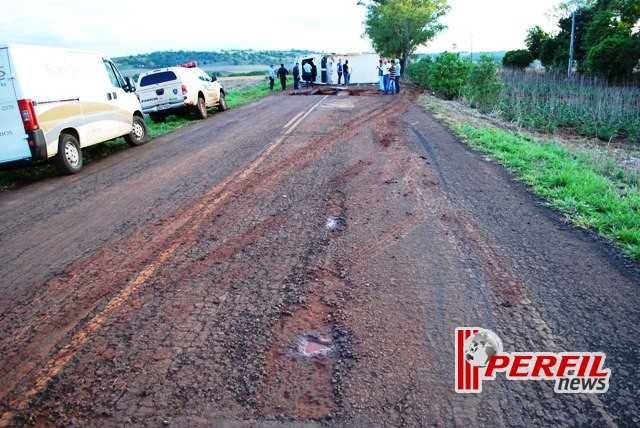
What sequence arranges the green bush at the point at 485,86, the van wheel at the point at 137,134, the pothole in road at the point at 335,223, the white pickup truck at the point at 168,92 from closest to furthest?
the pothole in road at the point at 335,223 < the van wheel at the point at 137,134 < the white pickup truck at the point at 168,92 < the green bush at the point at 485,86

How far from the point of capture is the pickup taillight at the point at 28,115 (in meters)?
7.78

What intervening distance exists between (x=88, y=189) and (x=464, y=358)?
6.82 m

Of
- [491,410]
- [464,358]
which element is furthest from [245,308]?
[491,410]

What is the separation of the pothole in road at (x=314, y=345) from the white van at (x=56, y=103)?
7.07 meters

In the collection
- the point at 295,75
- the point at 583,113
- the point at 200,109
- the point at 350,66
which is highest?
the point at 350,66

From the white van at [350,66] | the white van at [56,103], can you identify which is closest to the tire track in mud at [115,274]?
the white van at [56,103]

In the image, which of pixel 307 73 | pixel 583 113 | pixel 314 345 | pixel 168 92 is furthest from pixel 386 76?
pixel 314 345

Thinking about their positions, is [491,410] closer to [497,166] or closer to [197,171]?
[497,166]

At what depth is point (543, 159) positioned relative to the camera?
8.27 meters

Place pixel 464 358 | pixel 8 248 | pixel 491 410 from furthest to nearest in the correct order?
pixel 8 248, pixel 464 358, pixel 491 410

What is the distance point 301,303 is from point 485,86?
62.1 feet

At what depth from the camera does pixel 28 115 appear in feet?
25.7

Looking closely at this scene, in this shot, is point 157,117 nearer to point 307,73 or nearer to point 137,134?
point 137,134

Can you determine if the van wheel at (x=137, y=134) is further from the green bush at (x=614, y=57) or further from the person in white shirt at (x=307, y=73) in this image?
the green bush at (x=614, y=57)
